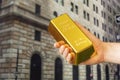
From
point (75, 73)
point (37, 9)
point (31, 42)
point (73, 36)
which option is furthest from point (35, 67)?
point (73, 36)

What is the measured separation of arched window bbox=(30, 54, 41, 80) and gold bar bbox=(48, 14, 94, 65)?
69.0 feet

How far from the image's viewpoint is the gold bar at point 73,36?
6.35ft

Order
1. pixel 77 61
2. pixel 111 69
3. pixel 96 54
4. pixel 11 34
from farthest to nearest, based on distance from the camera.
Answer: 1. pixel 111 69
2. pixel 11 34
3. pixel 96 54
4. pixel 77 61

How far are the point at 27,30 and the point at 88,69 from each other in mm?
15226

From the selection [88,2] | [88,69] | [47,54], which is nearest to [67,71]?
[47,54]

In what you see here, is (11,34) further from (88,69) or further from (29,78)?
(88,69)

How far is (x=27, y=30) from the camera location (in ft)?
74.5

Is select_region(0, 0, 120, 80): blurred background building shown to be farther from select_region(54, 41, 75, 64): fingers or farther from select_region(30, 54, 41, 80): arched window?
select_region(54, 41, 75, 64): fingers

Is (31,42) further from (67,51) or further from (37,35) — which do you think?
(67,51)

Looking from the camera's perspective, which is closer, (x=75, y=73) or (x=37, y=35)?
(x=37, y=35)

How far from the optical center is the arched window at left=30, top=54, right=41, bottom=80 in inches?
907

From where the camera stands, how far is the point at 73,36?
2.08m

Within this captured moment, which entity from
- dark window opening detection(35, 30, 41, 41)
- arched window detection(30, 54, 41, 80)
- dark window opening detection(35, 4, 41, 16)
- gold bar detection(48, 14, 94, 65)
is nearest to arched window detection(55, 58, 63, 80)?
arched window detection(30, 54, 41, 80)

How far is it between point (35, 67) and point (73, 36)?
21833 mm
